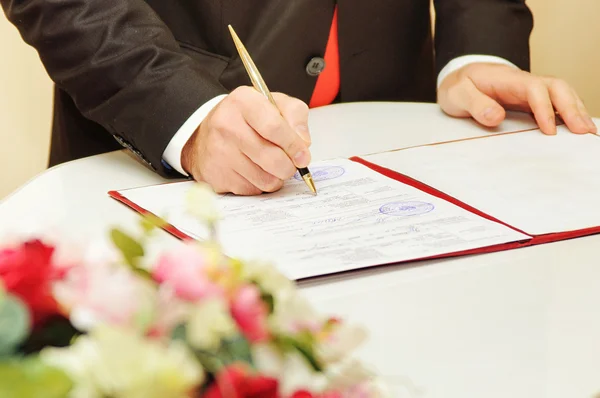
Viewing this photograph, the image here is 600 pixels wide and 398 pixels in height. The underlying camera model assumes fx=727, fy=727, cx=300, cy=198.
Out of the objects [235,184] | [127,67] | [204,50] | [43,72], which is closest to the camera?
[235,184]

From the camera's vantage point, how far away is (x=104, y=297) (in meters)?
0.21

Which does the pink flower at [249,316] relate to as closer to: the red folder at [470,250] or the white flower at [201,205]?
the white flower at [201,205]

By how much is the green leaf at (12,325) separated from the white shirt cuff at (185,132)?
0.64 m

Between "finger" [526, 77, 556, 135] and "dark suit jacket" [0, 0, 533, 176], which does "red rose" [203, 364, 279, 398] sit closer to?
"dark suit jacket" [0, 0, 533, 176]

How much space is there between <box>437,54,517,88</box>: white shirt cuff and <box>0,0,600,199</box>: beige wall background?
78 cm

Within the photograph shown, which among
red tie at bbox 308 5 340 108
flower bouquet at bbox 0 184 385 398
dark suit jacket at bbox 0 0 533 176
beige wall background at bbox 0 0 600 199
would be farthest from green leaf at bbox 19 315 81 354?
beige wall background at bbox 0 0 600 199

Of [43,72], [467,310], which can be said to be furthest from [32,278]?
[43,72]

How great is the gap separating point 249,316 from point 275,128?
51 centimetres

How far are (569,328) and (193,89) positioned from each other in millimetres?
530

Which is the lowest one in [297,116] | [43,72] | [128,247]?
[43,72]

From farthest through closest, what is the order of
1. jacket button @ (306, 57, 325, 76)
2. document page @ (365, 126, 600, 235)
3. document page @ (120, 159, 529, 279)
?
jacket button @ (306, 57, 325, 76), document page @ (365, 126, 600, 235), document page @ (120, 159, 529, 279)

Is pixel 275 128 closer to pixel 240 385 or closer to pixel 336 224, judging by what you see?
pixel 336 224

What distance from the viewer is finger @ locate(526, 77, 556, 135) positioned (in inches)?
39.0

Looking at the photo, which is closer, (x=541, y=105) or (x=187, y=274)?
(x=187, y=274)
